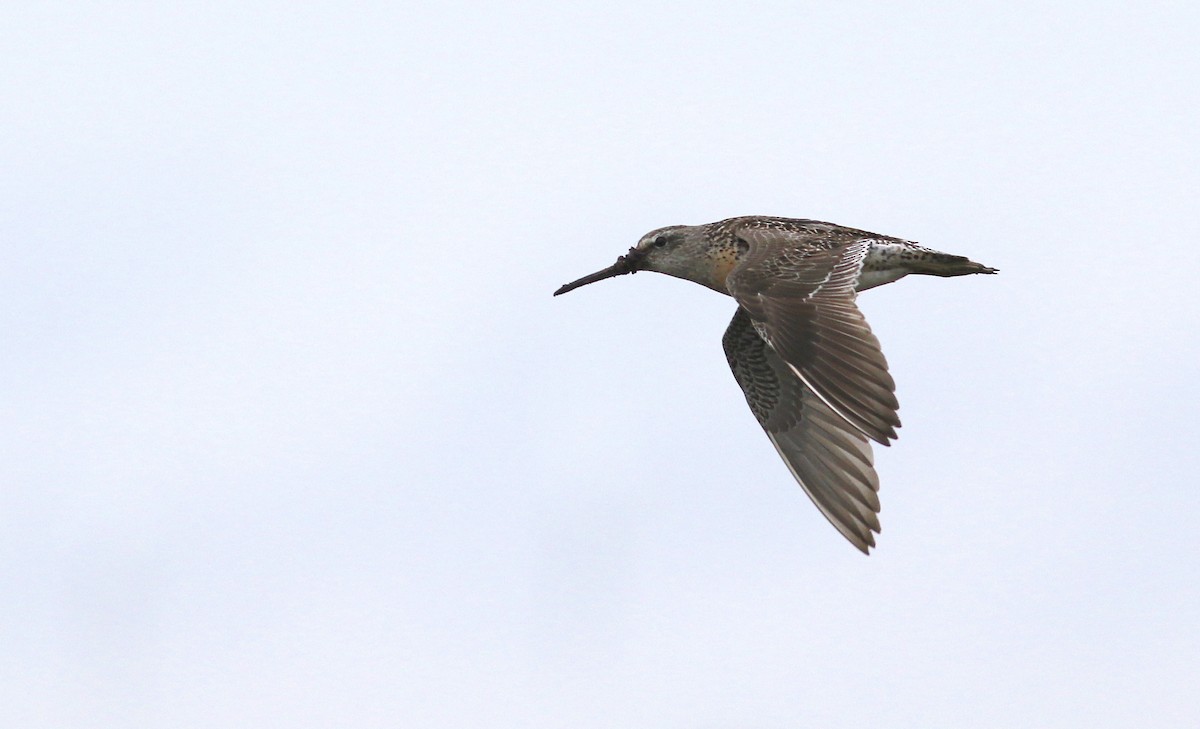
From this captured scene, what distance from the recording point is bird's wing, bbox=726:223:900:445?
14664 millimetres

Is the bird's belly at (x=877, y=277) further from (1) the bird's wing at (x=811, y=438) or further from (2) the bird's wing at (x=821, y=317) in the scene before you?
(1) the bird's wing at (x=811, y=438)

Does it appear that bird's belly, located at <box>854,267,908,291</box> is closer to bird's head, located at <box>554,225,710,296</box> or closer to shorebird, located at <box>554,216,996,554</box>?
shorebird, located at <box>554,216,996,554</box>

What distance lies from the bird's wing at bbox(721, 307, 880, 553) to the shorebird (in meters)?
0.01

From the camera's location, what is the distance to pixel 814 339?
15.4 meters

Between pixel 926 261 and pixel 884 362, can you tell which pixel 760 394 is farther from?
pixel 884 362

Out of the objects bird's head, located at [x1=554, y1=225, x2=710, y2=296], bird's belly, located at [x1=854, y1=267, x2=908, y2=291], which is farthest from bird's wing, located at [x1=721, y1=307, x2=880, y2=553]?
bird's belly, located at [x1=854, y1=267, x2=908, y2=291]

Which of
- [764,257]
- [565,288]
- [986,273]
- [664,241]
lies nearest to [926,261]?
[986,273]

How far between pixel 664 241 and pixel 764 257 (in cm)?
249

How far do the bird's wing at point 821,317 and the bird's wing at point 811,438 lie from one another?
3.44 feet

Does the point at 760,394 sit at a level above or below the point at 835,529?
above

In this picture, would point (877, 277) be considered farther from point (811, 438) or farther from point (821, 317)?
point (821, 317)

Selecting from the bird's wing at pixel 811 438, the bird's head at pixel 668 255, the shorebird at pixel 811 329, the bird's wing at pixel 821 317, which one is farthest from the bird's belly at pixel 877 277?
the bird's head at pixel 668 255

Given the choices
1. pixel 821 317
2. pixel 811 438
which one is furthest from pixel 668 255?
pixel 821 317

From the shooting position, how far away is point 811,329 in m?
15.6
